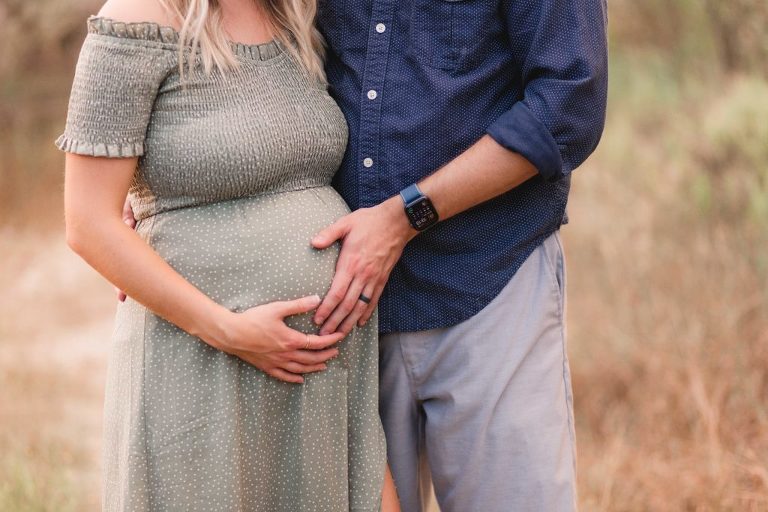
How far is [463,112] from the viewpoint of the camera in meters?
1.99

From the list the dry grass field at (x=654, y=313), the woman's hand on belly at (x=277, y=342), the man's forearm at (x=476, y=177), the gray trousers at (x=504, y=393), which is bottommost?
the dry grass field at (x=654, y=313)

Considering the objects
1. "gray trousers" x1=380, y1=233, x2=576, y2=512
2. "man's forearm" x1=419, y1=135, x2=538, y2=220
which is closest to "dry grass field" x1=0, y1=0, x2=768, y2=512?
"gray trousers" x1=380, y1=233, x2=576, y2=512

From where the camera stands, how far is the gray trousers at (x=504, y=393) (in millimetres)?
2029

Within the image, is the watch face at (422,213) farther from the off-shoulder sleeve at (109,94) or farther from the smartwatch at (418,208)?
the off-shoulder sleeve at (109,94)

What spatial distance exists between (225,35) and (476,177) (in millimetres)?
600

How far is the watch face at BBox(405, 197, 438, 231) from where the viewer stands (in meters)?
1.95

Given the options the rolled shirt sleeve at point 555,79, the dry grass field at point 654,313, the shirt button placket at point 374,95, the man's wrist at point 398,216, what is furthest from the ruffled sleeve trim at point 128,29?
the dry grass field at point 654,313

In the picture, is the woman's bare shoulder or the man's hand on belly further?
the man's hand on belly

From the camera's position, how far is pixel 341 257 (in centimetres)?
198

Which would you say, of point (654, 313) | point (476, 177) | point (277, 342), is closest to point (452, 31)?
point (476, 177)

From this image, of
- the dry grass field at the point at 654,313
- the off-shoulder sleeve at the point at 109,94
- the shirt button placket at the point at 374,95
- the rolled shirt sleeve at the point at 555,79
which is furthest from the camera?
the dry grass field at the point at 654,313

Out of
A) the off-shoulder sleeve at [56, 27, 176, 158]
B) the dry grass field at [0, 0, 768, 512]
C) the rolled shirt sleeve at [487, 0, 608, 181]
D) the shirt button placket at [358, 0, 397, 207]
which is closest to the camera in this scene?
the off-shoulder sleeve at [56, 27, 176, 158]

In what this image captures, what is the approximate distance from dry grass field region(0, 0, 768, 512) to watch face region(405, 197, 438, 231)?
1615 millimetres

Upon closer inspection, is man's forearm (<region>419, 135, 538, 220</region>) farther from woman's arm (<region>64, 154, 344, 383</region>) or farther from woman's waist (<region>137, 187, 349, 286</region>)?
woman's arm (<region>64, 154, 344, 383</region>)
